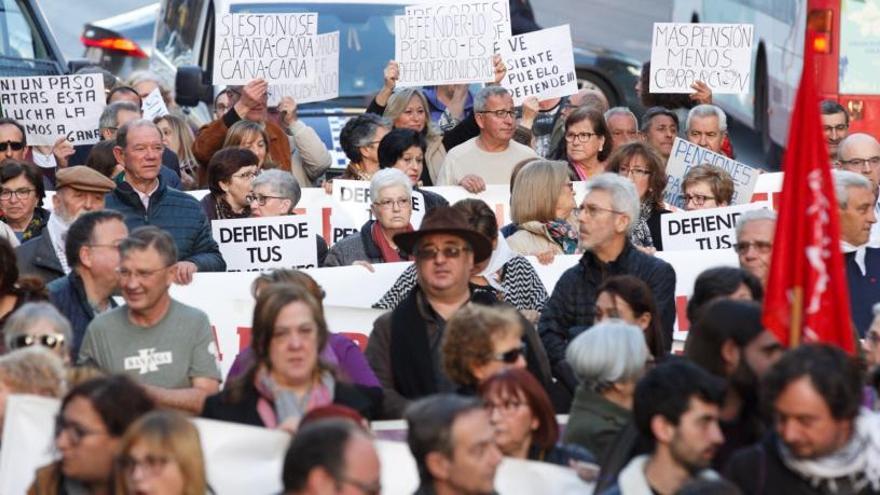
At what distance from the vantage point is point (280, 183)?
14.0m

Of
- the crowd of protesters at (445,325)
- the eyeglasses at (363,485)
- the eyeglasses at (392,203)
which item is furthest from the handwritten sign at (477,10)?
the eyeglasses at (363,485)

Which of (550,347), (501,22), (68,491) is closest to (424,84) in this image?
(501,22)

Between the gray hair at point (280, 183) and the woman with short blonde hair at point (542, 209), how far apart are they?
140cm

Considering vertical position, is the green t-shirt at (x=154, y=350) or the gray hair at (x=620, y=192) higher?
the gray hair at (x=620, y=192)

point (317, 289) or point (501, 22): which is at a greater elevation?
point (501, 22)

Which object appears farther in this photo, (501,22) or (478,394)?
(501,22)

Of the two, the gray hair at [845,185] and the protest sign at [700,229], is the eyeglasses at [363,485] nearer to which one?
the gray hair at [845,185]

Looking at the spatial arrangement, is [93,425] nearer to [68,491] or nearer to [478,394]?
[68,491]

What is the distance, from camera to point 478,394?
9469 mm

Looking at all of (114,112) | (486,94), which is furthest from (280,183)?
(114,112)

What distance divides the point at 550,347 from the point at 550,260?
1.90 metres

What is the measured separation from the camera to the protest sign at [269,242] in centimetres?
1377

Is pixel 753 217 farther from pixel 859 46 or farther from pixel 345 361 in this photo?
pixel 859 46

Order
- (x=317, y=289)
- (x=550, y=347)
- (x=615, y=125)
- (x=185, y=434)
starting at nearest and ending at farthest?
1. (x=185, y=434)
2. (x=317, y=289)
3. (x=550, y=347)
4. (x=615, y=125)
